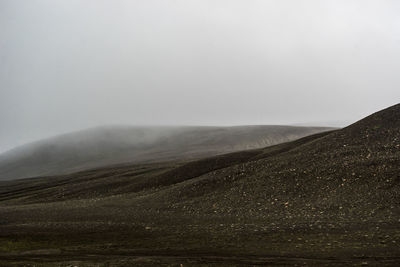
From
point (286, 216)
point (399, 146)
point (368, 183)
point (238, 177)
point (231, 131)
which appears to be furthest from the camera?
point (231, 131)

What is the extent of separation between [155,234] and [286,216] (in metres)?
9.63

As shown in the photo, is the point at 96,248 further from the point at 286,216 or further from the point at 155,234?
the point at 286,216

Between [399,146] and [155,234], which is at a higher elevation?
[399,146]

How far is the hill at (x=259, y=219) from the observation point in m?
15.3

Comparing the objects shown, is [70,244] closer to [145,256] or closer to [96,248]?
[96,248]

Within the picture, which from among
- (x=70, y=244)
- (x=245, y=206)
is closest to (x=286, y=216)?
(x=245, y=206)

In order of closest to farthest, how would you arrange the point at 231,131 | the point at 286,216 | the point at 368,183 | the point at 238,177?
the point at 286,216 → the point at 368,183 → the point at 238,177 → the point at 231,131

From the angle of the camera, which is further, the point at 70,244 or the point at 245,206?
the point at 245,206

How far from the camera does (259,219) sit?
2320 centimetres

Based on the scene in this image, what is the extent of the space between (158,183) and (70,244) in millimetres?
28742

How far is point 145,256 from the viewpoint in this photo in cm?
1593

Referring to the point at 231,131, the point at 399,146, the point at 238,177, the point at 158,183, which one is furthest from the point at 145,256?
the point at 231,131

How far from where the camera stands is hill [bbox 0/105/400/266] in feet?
50.3

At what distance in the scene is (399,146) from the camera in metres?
33.3
